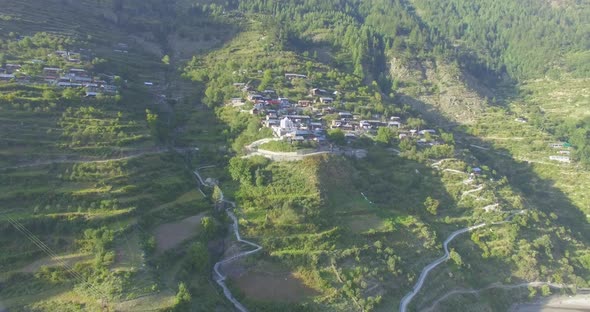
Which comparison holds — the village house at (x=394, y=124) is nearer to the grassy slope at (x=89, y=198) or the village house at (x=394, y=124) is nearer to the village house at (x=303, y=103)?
the village house at (x=303, y=103)

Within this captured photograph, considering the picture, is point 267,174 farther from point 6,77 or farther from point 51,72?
point 6,77

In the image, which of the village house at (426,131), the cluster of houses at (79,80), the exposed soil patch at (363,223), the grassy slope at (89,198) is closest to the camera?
the grassy slope at (89,198)

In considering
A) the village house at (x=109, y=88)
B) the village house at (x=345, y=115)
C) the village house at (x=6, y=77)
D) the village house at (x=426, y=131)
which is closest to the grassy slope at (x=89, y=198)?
the village house at (x=109, y=88)

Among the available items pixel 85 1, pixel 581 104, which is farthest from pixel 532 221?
pixel 85 1

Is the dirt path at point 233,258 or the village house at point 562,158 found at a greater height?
the village house at point 562,158

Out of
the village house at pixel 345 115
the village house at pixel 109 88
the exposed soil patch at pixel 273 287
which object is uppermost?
the village house at pixel 109 88

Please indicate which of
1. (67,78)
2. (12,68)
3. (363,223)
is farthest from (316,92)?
(12,68)

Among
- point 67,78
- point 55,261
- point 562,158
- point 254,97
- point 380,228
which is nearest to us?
point 55,261

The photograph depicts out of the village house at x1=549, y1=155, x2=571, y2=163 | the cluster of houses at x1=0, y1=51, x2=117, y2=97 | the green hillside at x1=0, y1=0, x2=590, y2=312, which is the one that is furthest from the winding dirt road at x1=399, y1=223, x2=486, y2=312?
the cluster of houses at x1=0, y1=51, x2=117, y2=97
